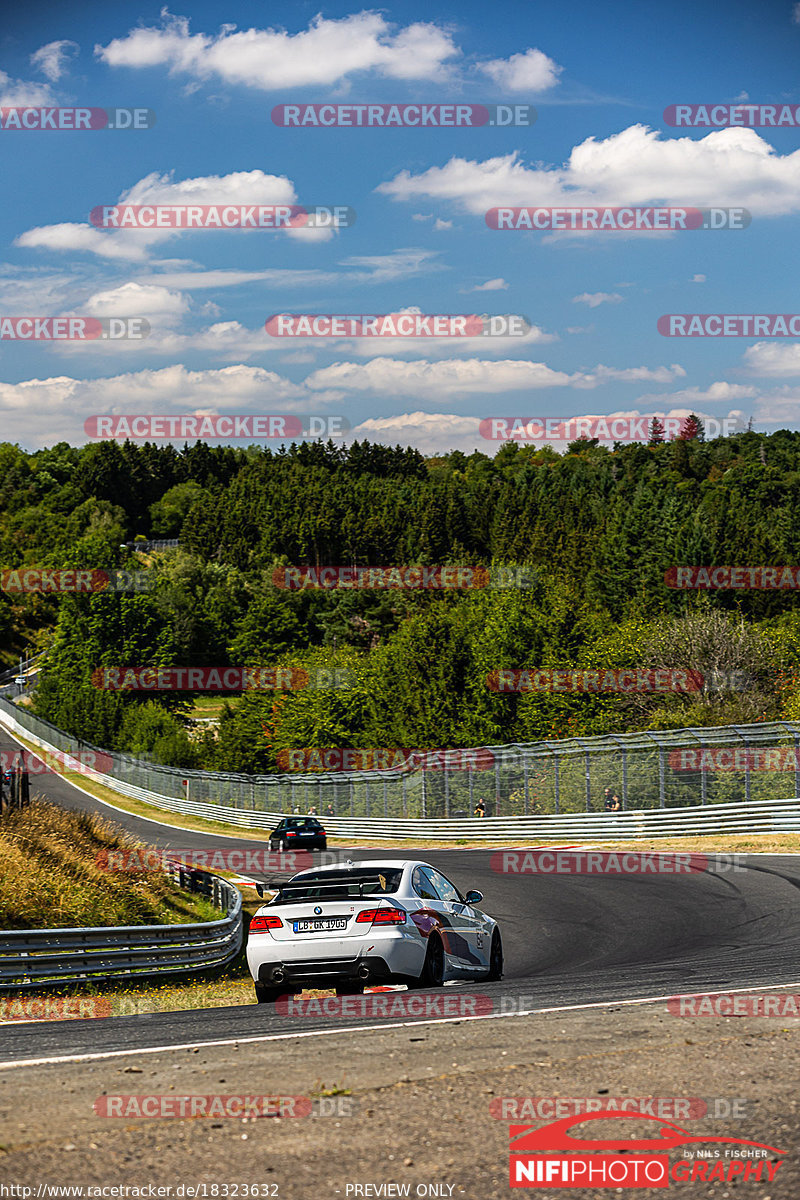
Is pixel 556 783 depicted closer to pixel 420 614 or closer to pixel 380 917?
pixel 380 917

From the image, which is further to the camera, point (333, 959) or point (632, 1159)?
point (333, 959)

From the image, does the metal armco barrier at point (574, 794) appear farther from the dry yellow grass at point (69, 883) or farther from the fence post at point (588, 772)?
the dry yellow grass at point (69, 883)

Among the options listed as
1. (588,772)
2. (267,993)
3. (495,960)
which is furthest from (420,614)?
(267,993)

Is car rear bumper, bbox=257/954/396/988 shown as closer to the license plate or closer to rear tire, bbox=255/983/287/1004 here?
rear tire, bbox=255/983/287/1004

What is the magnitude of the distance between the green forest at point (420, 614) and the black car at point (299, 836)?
17100mm

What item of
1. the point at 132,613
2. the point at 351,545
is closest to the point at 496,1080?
the point at 132,613

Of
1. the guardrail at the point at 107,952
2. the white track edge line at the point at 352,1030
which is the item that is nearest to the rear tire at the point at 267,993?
the white track edge line at the point at 352,1030

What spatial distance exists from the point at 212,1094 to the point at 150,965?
9048 millimetres

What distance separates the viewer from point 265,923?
1038 centimetres

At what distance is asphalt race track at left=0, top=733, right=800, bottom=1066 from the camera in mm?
8047

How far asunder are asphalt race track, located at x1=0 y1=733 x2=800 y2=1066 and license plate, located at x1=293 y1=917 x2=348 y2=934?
0.79 meters

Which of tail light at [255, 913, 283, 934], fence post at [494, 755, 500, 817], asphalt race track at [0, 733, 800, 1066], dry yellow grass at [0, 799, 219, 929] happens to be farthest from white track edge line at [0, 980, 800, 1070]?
fence post at [494, 755, 500, 817]

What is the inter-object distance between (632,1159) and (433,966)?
5.86m

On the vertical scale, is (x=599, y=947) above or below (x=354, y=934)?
below
